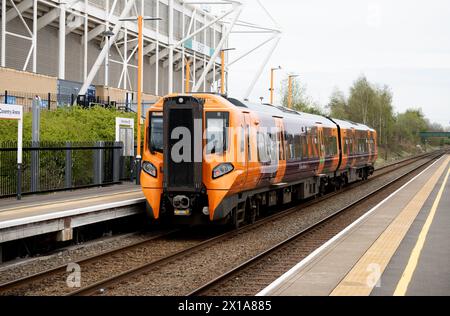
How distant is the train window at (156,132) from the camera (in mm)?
14570

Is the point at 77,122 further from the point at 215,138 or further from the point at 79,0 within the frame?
the point at 79,0

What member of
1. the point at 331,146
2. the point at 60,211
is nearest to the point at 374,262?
the point at 60,211

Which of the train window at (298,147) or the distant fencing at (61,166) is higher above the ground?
the train window at (298,147)

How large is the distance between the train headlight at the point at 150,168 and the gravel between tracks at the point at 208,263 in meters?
2.27

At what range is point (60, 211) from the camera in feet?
43.7

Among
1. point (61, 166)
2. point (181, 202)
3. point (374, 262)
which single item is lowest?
point (374, 262)

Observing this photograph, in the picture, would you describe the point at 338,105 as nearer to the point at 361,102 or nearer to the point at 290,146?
the point at 361,102

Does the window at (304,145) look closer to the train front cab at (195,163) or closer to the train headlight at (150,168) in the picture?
the train front cab at (195,163)

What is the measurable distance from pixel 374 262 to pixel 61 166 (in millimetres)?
12330

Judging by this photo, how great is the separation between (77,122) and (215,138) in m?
11.5

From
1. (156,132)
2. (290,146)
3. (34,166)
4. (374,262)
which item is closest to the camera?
(374,262)

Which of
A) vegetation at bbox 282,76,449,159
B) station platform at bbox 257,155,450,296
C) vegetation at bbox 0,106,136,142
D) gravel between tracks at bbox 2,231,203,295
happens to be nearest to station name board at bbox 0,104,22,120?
vegetation at bbox 0,106,136,142

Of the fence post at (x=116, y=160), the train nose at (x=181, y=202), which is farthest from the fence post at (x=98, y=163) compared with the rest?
the train nose at (x=181, y=202)

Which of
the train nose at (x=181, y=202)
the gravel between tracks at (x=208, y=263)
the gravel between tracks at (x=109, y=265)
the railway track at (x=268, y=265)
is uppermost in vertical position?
the train nose at (x=181, y=202)
